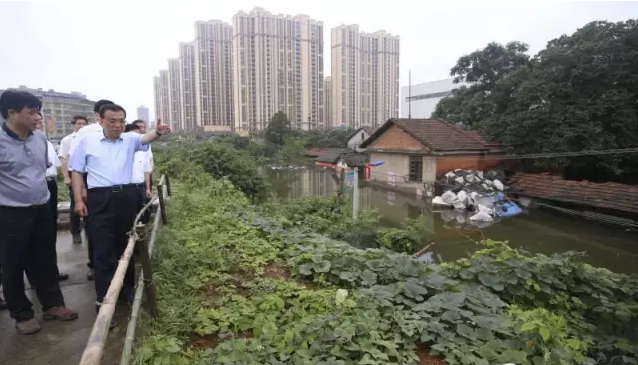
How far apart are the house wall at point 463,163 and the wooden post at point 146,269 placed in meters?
15.3

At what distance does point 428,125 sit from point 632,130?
7.67m

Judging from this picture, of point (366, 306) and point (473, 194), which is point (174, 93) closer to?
point (473, 194)

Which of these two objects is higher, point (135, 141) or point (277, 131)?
point (277, 131)

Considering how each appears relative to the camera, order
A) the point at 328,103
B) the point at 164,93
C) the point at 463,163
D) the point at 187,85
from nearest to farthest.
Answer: the point at 463,163, the point at 187,85, the point at 164,93, the point at 328,103

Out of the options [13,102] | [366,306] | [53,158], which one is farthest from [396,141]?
[13,102]

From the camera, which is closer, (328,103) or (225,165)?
(225,165)

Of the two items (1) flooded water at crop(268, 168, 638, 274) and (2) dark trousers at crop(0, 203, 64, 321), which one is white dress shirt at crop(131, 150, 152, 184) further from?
(1) flooded water at crop(268, 168, 638, 274)

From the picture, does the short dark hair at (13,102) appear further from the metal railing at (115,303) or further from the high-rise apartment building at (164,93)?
the high-rise apartment building at (164,93)

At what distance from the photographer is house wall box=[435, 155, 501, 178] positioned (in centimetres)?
1673

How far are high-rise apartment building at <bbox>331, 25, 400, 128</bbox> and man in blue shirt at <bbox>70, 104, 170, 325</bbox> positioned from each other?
55263mm

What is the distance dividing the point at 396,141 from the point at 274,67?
35.4 meters

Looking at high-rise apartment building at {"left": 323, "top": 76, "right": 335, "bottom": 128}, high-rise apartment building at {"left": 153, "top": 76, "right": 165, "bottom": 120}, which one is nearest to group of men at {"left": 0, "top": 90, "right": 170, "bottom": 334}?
high-rise apartment building at {"left": 323, "top": 76, "right": 335, "bottom": 128}

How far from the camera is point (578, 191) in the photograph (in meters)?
13.6

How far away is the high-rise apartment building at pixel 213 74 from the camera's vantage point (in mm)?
51250
